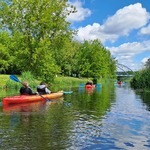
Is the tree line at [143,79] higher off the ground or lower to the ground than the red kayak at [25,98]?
higher

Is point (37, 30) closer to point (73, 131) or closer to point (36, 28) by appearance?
point (36, 28)

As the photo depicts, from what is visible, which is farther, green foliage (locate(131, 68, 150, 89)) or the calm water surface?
green foliage (locate(131, 68, 150, 89))

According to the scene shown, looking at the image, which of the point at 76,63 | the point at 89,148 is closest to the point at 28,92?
the point at 89,148

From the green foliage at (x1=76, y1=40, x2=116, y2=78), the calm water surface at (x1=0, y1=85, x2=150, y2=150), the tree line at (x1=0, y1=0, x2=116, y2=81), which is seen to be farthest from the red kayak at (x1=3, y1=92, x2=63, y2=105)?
the green foliage at (x1=76, y1=40, x2=116, y2=78)

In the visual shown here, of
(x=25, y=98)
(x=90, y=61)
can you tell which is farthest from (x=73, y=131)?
(x=90, y=61)

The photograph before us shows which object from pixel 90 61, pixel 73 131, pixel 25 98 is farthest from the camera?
pixel 90 61

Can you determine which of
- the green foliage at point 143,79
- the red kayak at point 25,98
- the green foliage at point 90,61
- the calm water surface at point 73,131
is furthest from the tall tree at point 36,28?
the green foliage at point 90,61

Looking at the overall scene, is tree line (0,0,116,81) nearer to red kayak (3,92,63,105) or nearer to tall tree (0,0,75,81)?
tall tree (0,0,75,81)

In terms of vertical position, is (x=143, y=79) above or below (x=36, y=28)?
below

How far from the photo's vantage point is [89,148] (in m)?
11.3

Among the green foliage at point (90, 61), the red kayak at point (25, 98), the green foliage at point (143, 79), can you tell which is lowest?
the red kayak at point (25, 98)

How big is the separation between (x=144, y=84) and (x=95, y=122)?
3238 centimetres

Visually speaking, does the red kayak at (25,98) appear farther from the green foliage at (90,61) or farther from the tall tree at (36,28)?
the green foliage at (90,61)

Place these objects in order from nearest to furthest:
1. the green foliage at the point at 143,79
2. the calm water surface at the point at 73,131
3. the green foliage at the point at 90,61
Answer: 1. the calm water surface at the point at 73,131
2. the green foliage at the point at 143,79
3. the green foliage at the point at 90,61
